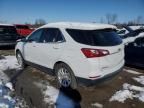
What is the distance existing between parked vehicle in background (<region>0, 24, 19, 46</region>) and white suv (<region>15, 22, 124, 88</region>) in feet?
21.3

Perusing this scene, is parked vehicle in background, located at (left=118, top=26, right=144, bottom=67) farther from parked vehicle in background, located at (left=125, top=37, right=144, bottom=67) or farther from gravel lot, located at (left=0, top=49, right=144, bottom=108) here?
gravel lot, located at (left=0, top=49, right=144, bottom=108)

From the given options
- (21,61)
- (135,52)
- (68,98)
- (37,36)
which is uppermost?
(37,36)

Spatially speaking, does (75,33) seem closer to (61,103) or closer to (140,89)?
(61,103)

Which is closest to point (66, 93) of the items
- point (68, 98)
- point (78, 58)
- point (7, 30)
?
point (68, 98)

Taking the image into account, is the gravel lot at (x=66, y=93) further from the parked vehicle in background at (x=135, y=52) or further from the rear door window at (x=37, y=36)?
the rear door window at (x=37, y=36)

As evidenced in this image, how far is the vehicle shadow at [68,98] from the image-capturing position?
477 cm

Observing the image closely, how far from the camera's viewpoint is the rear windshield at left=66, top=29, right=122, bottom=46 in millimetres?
4957

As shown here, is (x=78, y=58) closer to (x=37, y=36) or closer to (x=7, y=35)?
(x=37, y=36)

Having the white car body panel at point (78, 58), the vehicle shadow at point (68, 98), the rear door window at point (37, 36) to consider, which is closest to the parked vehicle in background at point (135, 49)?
the white car body panel at point (78, 58)

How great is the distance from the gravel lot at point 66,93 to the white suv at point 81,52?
372mm

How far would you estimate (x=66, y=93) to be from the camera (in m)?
5.42

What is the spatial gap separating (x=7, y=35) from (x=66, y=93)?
320 inches

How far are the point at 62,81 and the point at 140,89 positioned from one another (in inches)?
89.5

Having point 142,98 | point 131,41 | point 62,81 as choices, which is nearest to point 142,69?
point 131,41
